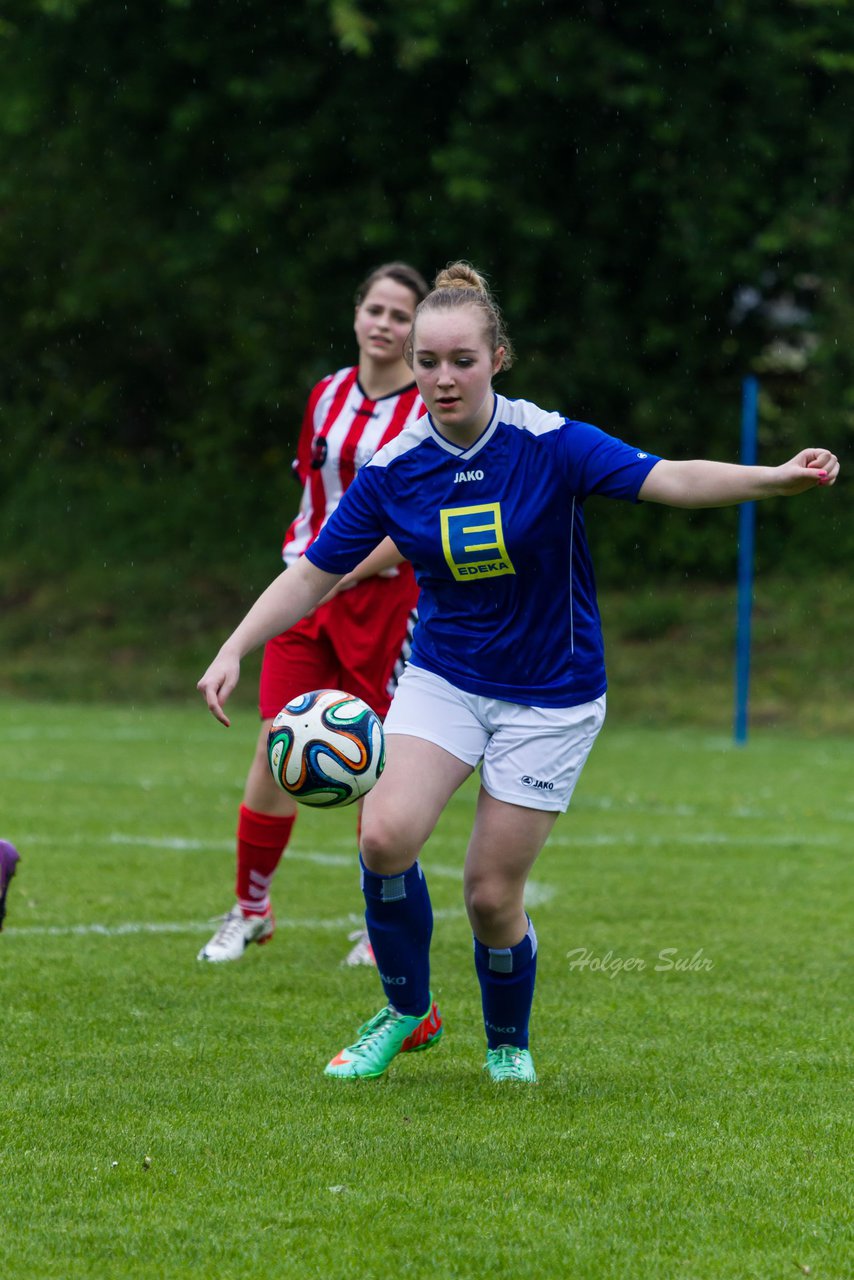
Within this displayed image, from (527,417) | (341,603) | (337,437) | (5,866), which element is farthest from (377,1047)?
(337,437)

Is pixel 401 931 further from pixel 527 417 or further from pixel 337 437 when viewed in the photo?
pixel 337 437

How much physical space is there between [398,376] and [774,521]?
15620mm

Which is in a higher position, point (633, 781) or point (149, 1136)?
point (149, 1136)

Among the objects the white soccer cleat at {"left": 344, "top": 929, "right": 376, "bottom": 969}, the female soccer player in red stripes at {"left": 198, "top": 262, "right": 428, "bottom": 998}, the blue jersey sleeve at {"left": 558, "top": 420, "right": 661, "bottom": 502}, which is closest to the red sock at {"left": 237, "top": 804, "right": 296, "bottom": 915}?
the female soccer player in red stripes at {"left": 198, "top": 262, "right": 428, "bottom": 998}

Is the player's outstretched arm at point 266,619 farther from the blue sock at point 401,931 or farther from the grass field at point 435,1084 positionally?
the grass field at point 435,1084

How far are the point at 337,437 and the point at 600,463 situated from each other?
6.58ft

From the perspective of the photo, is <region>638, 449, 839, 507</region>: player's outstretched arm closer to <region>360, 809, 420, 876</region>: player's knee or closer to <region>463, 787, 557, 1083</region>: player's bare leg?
<region>463, 787, 557, 1083</region>: player's bare leg

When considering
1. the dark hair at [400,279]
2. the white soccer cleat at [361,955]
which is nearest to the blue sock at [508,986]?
the white soccer cleat at [361,955]

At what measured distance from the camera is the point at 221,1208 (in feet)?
11.0

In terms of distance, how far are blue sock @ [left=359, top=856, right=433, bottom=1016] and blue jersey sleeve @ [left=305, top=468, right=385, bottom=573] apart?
80 centimetres

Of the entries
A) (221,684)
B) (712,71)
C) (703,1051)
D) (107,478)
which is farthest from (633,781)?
(107,478)

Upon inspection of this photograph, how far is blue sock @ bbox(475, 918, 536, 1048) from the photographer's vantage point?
451 centimetres

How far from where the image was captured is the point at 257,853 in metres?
6.26

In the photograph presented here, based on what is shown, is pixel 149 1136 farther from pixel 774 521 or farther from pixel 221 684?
pixel 774 521
